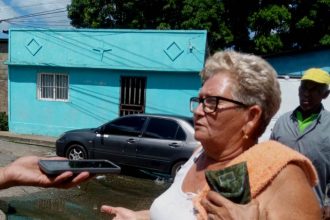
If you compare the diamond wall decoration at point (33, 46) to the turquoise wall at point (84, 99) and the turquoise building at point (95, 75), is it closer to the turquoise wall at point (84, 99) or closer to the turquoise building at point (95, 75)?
the turquoise building at point (95, 75)

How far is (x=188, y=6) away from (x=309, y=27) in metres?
5.88

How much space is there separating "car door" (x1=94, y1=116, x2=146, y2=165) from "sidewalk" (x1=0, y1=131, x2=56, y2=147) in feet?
16.9

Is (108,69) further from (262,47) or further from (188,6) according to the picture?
(262,47)

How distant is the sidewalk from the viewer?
605 inches

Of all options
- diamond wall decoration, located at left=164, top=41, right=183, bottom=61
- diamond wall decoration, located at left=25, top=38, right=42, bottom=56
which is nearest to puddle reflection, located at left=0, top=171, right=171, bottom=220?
diamond wall decoration, located at left=164, top=41, right=183, bottom=61

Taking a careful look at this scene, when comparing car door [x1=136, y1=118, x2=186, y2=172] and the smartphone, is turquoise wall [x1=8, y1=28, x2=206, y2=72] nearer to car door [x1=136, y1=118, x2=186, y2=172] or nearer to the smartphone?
car door [x1=136, y1=118, x2=186, y2=172]

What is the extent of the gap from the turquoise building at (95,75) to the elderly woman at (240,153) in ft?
40.9

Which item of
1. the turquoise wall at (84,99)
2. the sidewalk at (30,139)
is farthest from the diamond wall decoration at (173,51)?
the sidewalk at (30,139)

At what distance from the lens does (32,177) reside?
2.32 metres

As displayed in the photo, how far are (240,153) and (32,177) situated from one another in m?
1.10

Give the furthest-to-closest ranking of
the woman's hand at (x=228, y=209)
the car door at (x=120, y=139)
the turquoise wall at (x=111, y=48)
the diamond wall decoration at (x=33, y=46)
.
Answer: the diamond wall decoration at (x=33, y=46) < the turquoise wall at (x=111, y=48) < the car door at (x=120, y=139) < the woman's hand at (x=228, y=209)

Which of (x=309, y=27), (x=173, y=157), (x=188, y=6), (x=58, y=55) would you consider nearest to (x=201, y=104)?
(x=173, y=157)

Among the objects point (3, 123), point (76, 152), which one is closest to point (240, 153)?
point (76, 152)

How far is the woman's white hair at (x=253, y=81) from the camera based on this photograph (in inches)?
85.2
